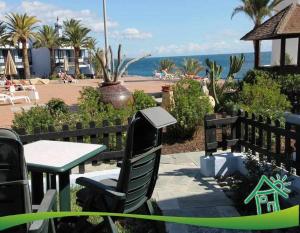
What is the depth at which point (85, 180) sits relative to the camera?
335cm

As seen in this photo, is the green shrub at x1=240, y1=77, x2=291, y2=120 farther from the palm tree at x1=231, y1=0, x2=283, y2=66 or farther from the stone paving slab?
the palm tree at x1=231, y1=0, x2=283, y2=66

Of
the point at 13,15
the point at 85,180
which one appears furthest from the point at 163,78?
the point at 85,180

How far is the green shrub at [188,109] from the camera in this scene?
8375 millimetres

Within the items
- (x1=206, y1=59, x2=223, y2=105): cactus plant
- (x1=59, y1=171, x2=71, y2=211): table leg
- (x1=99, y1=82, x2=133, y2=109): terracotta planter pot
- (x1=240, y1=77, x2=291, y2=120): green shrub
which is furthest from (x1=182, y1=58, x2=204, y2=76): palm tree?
(x1=59, y1=171, x2=71, y2=211): table leg

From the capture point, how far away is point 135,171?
3.31 m

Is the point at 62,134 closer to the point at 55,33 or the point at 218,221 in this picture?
the point at 218,221

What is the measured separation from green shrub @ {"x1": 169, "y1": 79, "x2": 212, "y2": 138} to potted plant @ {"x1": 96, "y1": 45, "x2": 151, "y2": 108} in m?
2.21

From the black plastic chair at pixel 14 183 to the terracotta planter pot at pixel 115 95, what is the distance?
808cm

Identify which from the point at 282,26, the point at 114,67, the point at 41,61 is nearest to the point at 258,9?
the point at 282,26

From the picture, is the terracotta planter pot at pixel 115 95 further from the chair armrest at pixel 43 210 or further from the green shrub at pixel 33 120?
the chair armrest at pixel 43 210

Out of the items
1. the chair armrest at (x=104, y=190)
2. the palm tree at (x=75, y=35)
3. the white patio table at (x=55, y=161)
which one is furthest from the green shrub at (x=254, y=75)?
the palm tree at (x=75, y=35)

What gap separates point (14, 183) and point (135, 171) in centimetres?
106

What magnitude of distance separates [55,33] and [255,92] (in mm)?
54459

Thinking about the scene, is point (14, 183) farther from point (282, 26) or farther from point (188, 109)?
point (282, 26)
